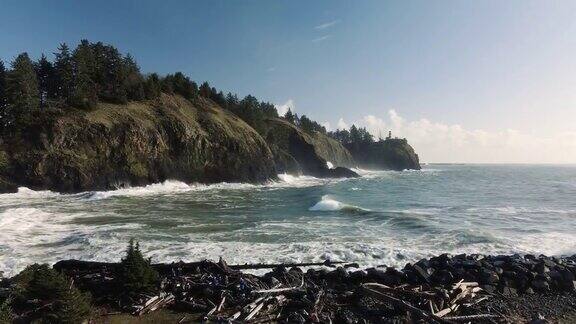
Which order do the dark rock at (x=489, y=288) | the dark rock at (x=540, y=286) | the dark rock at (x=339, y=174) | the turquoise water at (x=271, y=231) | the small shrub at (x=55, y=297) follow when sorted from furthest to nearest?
1. the dark rock at (x=339, y=174)
2. the turquoise water at (x=271, y=231)
3. the dark rock at (x=540, y=286)
4. the dark rock at (x=489, y=288)
5. the small shrub at (x=55, y=297)

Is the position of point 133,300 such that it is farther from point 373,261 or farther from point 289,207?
point 289,207

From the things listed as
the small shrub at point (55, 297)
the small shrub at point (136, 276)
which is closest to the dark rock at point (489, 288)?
the small shrub at point (136, 276)

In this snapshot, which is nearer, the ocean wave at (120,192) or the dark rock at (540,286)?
the dark rock at (540,286)

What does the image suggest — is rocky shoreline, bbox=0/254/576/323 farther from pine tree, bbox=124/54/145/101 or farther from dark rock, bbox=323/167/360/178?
dark rock, bbox=323/167/360/178

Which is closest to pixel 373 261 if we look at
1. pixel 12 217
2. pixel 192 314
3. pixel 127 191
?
pixel 192 314

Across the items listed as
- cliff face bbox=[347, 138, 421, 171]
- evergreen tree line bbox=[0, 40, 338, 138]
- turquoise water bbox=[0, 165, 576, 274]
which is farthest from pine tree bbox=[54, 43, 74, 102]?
cliff face bbox=[347, 138, 421, 171]

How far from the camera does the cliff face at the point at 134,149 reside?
49469 millimetres

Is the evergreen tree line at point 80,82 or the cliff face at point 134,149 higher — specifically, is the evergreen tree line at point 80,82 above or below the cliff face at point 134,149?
above

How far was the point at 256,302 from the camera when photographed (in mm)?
10586

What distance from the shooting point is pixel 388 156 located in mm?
188750

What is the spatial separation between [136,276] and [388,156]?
185752mm

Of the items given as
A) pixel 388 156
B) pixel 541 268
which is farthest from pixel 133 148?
pixel 388 156

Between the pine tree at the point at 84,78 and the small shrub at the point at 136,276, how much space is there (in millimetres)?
57967

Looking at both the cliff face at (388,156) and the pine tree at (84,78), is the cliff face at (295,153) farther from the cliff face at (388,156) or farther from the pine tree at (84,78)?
the cliff face at (388,156)
